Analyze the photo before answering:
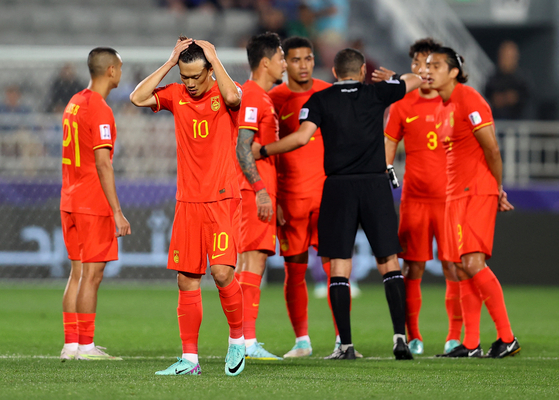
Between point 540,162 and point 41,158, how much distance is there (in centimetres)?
761

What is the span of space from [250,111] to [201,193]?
1.14 meters

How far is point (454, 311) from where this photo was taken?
6637mm

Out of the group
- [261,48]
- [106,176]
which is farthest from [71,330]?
[261,48]

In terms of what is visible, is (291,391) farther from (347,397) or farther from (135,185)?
(135,185)

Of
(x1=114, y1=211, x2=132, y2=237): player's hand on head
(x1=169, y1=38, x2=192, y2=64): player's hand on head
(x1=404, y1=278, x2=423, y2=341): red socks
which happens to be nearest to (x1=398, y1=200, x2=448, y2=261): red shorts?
(x1=404, y1=278, x2=423, y2=341): red socks

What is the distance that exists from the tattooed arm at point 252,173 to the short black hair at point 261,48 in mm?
711

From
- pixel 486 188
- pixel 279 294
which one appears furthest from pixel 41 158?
pixel 486 188

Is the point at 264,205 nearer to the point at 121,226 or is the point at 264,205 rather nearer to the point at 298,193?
the point at 298,193

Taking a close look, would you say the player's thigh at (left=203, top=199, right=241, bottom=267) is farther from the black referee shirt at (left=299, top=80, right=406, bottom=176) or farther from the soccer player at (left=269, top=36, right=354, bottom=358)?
the soccer player at (left=269, top=36, right=354, bottom=358)

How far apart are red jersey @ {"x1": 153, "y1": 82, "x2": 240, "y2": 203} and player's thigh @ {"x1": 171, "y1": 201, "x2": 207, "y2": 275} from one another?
0.26ft

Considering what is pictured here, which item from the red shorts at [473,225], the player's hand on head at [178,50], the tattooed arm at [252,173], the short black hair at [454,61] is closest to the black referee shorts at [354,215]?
the tattooed arm at [252,173]

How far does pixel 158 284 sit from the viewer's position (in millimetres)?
11945

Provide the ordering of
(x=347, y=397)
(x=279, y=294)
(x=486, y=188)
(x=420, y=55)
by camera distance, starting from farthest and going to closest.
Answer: (x=279, y=294) → (x=420, y=55) → (x=486, y=188) → (x=347, y=397)

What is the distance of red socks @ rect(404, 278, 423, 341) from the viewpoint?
21.4 feet
